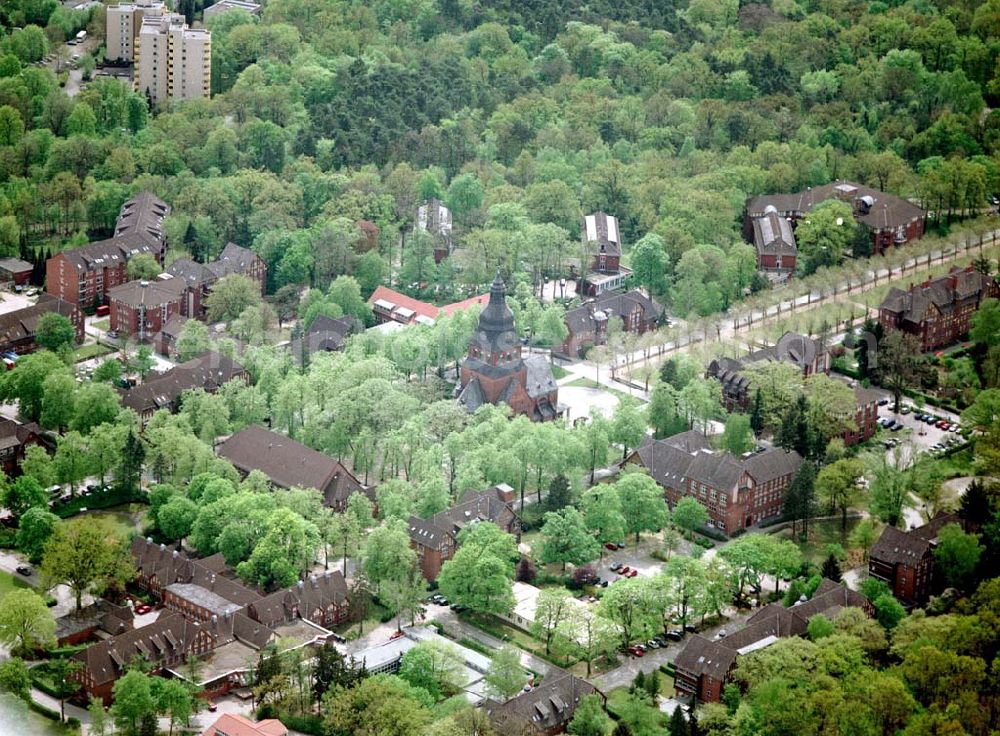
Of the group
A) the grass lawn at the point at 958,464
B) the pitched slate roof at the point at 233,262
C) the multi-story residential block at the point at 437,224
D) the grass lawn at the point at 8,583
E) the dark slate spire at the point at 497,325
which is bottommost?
the grass lawn at the point at 8,583

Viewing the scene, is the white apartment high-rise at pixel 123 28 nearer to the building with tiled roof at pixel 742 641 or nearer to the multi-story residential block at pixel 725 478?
the multi-story residential block at pixel 725 478

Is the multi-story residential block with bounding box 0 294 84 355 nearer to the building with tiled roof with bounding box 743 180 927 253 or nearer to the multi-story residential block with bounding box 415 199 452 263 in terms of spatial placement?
the multi-story residential block with bounding box 415 199 452 263

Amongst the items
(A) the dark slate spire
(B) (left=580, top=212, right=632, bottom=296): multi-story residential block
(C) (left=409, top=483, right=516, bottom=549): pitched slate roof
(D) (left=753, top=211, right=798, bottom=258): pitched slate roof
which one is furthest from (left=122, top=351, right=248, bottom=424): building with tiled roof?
(D) (left=753, top=211, right=798, bottom=258): pitched slate roof

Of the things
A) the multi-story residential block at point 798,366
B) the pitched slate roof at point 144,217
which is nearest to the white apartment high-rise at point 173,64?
the pitched slate roof at point 144,217

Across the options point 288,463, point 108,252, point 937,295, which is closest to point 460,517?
point 288,463

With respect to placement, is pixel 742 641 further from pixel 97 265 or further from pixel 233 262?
pixel 97 265

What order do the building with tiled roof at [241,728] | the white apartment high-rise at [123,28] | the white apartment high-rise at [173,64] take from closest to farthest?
the building with tiled roof at [241,728] → the white apartment high-rise at [173,64] → the white apartment high-rise at [123,28]

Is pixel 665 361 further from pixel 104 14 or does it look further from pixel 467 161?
pixel 104 14
